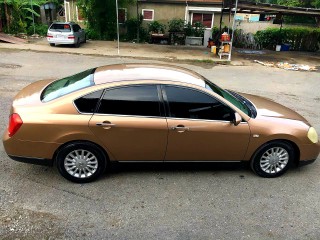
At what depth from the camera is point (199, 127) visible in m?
4.43

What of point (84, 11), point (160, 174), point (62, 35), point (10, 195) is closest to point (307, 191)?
point (160, 174)

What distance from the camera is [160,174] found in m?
4.85

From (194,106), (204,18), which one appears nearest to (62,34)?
(204,18)

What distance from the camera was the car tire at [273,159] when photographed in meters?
4.71

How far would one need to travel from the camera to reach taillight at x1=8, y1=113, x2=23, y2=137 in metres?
4.16

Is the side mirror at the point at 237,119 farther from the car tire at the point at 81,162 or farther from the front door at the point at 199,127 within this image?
the car tire at the point at 81,162

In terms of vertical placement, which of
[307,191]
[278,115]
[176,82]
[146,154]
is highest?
[176,82]

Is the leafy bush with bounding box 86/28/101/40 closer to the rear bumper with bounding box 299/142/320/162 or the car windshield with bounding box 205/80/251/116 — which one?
the car windshield with bounding box 205/80/251/116

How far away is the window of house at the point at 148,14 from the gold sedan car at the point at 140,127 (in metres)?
19.8

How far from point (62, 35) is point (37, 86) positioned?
45.1ft

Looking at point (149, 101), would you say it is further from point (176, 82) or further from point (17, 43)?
point (17, 43)

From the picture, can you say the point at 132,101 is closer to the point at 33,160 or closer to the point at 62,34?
the point at 33,160

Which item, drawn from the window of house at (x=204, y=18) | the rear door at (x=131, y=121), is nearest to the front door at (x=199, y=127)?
the rear door at (x=131, y=121)

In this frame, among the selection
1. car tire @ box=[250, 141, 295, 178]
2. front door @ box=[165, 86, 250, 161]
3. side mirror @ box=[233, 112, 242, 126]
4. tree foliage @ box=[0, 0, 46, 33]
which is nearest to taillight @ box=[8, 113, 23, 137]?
front door @ box=[165, 86, 250, 161]
